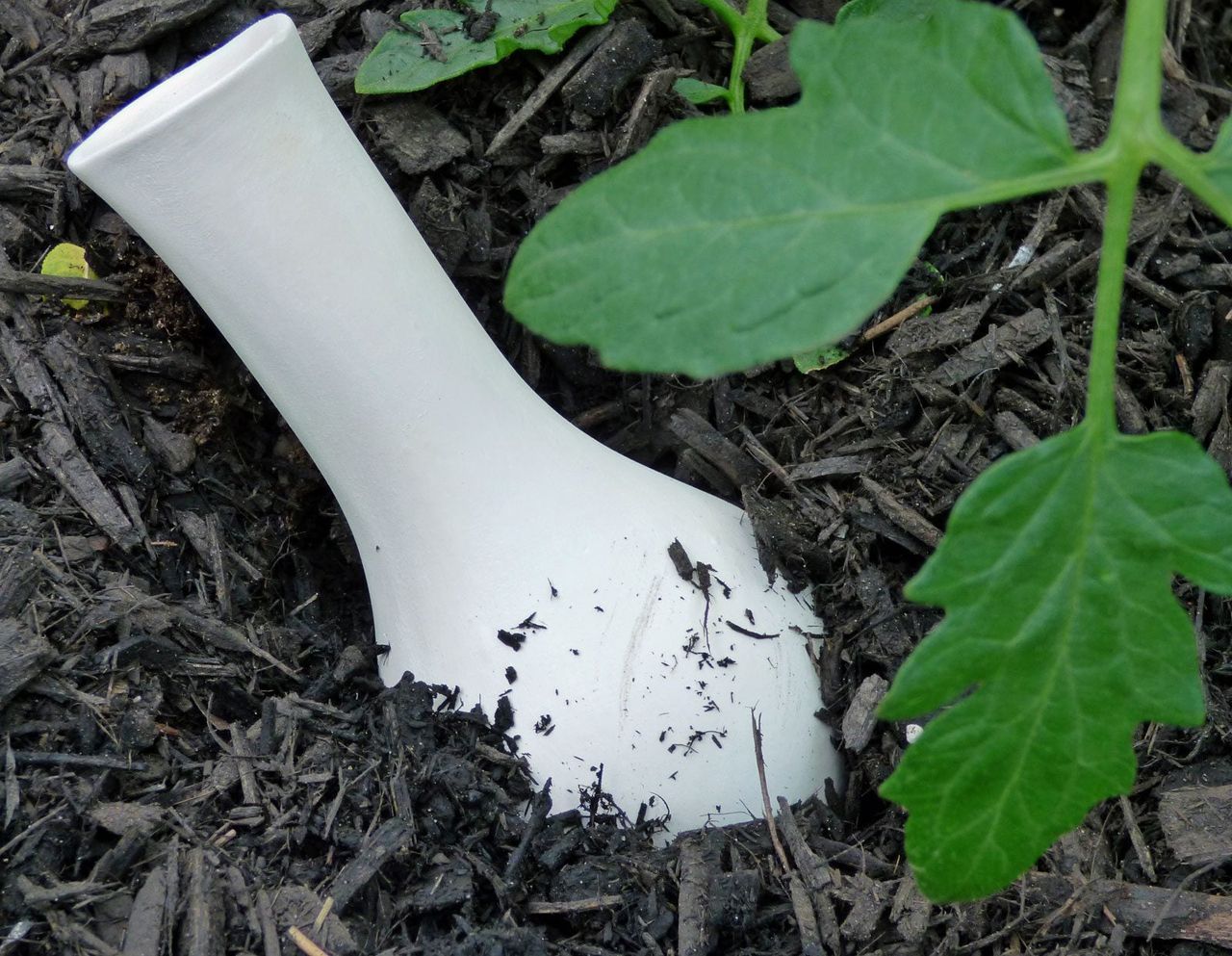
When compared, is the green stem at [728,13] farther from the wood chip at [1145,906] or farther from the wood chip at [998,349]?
the wood chip at [1145,906]

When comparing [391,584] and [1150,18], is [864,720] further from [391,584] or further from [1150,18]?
[1150,18]

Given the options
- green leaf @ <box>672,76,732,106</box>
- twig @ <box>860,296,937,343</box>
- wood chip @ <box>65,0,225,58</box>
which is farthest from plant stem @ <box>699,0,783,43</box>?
wood chip @ <box>65,0,225,58</box>

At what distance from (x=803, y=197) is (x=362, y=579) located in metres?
1.33

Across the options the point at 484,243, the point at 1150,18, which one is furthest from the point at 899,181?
the point at 484,243

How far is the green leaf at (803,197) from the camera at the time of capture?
1003 mm

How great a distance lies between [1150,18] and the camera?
1.06 m

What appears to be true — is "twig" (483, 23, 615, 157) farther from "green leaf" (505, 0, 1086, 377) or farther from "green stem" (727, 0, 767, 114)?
"green leaf" (505, 0, 1086, 377)

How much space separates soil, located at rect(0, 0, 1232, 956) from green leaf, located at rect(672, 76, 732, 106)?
0.03 meters

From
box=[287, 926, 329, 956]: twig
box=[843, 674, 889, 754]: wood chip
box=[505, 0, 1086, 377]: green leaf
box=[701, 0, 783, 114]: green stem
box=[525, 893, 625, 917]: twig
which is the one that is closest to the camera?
box=[505, 0, 1086, 377]: green leaf

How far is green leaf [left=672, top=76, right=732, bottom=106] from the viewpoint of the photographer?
1963 millimetres

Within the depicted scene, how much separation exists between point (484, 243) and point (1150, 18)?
3.78 ft

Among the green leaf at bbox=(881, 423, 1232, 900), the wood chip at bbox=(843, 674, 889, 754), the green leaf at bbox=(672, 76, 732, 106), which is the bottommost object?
the wood chip at bbox=(843, 674, 889, 754)

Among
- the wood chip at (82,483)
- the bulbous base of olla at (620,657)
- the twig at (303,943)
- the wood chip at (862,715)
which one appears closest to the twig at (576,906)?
the bulbous base of olla at (620,657)

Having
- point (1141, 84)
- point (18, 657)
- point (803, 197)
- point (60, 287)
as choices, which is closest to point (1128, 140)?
point (1141, 84)
